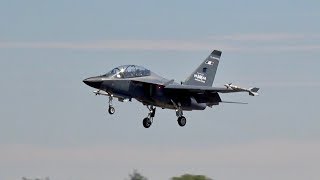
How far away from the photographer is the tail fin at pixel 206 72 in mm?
102312

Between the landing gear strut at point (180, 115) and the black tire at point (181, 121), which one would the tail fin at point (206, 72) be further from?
the black tire at point (181, 121)

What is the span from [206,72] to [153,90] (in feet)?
27.8

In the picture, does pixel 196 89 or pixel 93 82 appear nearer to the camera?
pixel 93 82

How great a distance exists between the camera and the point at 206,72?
340 ft

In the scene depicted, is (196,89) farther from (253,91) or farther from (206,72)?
(206,72)

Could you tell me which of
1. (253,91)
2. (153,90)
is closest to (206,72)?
(153,90)

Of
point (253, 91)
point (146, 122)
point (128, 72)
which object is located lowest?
point (146, 122)

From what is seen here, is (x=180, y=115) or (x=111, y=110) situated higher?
(x=180, y=115)

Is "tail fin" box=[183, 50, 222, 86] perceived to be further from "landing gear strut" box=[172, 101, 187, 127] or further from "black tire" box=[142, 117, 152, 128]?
"black tire" box=[142, 117, 152, 128]

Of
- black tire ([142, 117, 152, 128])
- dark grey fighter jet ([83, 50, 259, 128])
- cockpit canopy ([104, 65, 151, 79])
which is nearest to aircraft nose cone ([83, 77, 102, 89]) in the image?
dark grey fighter jet ([83, 50, 259, 128])

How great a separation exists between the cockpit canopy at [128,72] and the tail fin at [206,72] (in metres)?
6.05

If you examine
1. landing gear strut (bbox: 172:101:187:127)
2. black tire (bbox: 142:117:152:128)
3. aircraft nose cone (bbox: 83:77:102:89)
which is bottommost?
black tire (bbox: 142:117:152:128)

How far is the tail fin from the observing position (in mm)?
102312

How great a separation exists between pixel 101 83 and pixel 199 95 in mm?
8946
